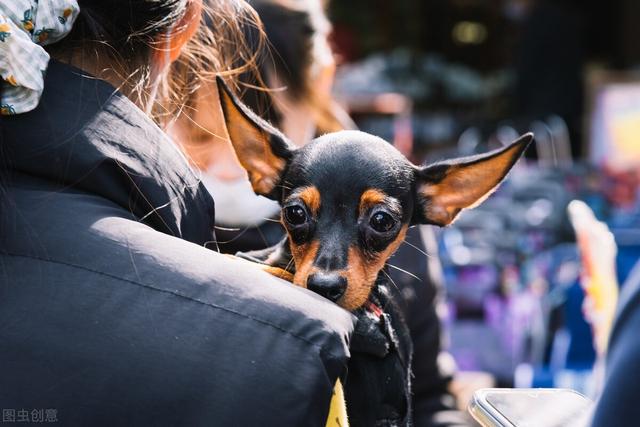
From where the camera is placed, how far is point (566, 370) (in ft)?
9.77

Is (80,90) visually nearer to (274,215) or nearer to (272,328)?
(272,328)

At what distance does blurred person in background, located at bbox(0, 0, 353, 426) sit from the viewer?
0.85 metres

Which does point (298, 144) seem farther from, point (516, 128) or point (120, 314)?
point (516, 128)

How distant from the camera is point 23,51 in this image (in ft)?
3.16

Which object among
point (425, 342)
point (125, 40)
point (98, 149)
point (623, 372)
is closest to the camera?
point (623, 372)

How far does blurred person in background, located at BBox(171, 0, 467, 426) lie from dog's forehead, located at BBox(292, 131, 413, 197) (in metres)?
0.29

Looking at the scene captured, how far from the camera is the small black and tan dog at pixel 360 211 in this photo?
1.23 metres

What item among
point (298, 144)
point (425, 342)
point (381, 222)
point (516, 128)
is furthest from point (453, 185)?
point (516, 128)

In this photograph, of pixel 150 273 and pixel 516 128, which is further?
pixel 516 128

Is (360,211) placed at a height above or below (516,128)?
above

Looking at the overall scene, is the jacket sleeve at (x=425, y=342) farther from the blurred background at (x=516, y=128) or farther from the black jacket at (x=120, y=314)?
the black jacket at (x=120, y=314)

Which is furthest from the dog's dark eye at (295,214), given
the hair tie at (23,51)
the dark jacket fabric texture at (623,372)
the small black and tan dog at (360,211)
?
the dark jacket fabric texture at (623,372)

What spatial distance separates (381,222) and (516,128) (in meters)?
5.71

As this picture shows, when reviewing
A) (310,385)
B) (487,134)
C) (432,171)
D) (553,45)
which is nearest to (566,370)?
(432,171)
